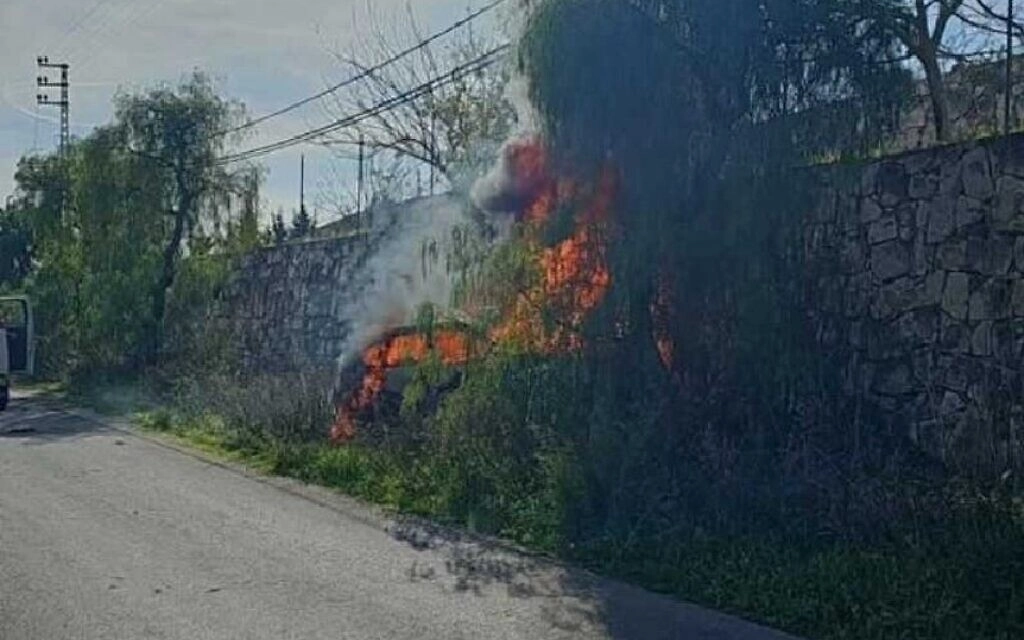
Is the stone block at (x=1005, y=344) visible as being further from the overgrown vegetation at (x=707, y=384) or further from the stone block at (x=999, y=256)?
the overgrown vegetation at (x=707, y=384)

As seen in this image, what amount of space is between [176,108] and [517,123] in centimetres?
1938

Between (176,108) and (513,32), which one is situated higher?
(176,108)

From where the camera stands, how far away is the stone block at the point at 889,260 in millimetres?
9602

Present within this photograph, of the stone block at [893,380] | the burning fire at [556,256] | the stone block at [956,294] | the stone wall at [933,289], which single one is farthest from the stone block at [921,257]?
the burning fire at [556,256]

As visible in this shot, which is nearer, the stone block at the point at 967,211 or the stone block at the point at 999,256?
the stone block at the point at 999,256

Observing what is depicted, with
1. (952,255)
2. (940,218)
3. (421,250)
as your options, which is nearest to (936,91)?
(940,218)

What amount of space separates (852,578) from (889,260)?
3347 mm

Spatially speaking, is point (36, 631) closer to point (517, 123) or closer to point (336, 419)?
point (517, 123)

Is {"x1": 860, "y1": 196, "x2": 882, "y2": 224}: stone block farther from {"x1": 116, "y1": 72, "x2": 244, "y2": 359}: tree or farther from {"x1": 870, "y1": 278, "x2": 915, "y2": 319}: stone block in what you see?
{"x1": 116, "y1": 72, "x2": 244, "y2": 359}: tree

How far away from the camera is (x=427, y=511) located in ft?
35.7

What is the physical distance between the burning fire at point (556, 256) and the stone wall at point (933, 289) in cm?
173

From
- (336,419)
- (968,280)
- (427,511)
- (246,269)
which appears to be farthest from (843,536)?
(246,269)

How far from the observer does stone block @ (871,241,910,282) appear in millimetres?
9602

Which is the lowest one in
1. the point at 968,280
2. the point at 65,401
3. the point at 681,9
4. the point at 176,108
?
the point at 65,401
